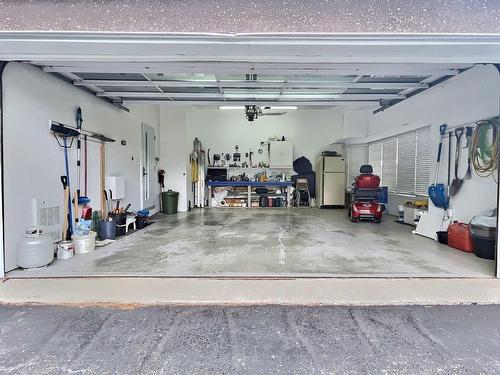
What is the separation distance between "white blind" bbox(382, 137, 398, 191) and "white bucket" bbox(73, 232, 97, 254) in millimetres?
6931

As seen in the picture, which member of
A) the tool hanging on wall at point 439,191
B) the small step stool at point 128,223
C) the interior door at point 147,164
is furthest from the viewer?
the interior door at point 147,164

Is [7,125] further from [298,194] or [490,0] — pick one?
[298,194]

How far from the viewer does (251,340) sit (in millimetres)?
2023

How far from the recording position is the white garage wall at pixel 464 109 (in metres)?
4.11

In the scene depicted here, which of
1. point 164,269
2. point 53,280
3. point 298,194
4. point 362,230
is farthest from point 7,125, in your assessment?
point 298,194

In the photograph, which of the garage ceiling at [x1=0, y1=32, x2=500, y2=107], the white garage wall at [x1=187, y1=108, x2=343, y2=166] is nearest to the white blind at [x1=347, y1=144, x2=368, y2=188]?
the white garage wall at [x1=187, y1=108, x2=343, y2=166]

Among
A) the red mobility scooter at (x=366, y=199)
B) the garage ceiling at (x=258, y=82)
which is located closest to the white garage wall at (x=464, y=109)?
the garage ceiling at (x=258, y=82)

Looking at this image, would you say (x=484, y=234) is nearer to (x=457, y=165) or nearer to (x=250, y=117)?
(x=457, y=165)

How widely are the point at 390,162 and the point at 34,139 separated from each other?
7.61m

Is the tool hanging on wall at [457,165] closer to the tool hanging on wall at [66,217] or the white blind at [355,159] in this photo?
the white blind at [355,159]

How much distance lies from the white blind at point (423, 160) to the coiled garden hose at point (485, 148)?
1.66 metres

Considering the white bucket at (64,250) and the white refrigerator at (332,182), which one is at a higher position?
the white refrigerator at (332,182)

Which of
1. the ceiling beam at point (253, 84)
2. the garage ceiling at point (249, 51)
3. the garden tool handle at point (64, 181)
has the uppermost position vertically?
the ceiling beam at point (253, 84)

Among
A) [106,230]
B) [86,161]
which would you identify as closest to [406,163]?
[106,230]
